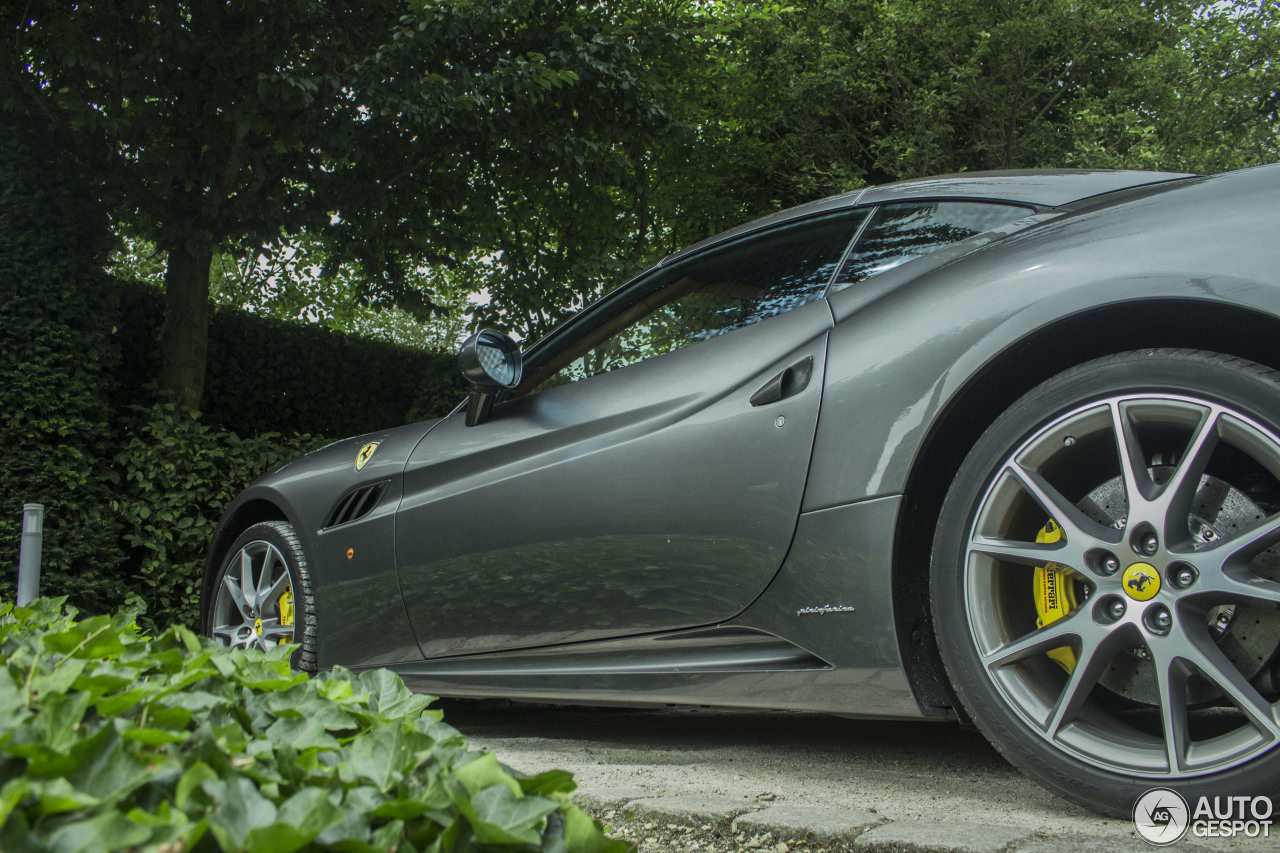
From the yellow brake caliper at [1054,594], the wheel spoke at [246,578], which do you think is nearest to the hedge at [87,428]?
the wheel spoke at [246,578]

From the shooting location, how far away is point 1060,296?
1823mm

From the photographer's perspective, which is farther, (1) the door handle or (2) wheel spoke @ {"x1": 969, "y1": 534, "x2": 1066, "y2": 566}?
(1) the door handle

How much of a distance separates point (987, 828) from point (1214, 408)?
2.67ft

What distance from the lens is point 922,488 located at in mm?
2010

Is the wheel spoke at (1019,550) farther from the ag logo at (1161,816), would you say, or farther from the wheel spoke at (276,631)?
the wheel spoke at (276,631)

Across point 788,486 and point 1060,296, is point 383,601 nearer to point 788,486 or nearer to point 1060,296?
point 788,486

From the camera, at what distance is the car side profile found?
5.41 ft

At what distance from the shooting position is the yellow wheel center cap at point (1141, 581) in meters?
1.64

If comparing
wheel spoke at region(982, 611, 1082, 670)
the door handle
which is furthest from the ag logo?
the door handle

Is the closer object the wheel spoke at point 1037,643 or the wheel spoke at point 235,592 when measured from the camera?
the wheel spoke at point 1037,643

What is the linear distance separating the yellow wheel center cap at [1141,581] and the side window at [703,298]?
1040 mm

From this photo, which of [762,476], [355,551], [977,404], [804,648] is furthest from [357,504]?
[977,404]

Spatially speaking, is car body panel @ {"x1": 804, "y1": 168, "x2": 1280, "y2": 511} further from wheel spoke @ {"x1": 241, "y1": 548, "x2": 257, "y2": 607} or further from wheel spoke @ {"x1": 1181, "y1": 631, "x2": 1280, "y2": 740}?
wheel spoke @ {"x1": 241, "y1": 548, "x2": 257, "y2": 607}

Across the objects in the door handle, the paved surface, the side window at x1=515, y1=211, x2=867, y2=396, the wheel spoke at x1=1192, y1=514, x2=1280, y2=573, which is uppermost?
the side window at x1=515, y1=211, x2=867, y2=396
